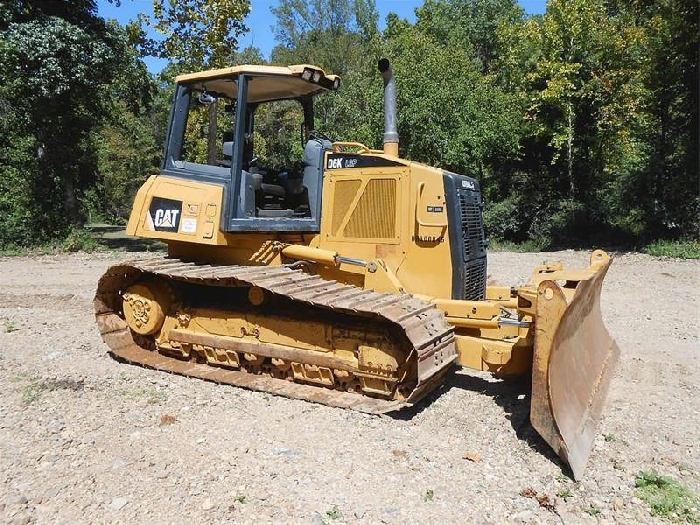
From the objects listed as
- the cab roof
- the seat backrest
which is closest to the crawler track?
the seat backrest

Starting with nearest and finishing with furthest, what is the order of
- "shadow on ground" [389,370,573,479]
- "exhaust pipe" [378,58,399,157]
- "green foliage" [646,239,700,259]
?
"shadow on ground" [389,370,573,479], "exhaust pipe" [378,58,399,157], "green foliage" [646,239,700,259]

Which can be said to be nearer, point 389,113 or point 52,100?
point 389,113

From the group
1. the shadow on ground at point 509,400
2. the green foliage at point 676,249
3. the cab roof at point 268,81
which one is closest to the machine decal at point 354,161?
the cab roof at point 268,81

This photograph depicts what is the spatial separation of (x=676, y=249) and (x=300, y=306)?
1256 centimetres

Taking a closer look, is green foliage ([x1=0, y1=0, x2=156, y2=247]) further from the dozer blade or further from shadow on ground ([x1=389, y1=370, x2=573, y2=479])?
the dozer blade

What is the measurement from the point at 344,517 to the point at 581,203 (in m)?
17.1

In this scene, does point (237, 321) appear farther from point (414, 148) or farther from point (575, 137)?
point (575, 137)

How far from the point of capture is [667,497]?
353cm

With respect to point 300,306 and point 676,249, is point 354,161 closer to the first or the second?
point 300,306

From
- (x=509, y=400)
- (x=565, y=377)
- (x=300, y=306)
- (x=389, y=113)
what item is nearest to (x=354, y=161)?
(x=389, y=113)

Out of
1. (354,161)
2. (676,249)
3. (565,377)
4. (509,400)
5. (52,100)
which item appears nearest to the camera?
(565,377)

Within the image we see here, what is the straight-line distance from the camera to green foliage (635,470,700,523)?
11.0 feet

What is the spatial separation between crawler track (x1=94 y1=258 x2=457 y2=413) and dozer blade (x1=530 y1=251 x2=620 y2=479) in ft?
2.72

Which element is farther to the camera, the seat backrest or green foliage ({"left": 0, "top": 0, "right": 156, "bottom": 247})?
green foliage ({"left": 0, "top": 0, "right": 156, "bottom": 247})
